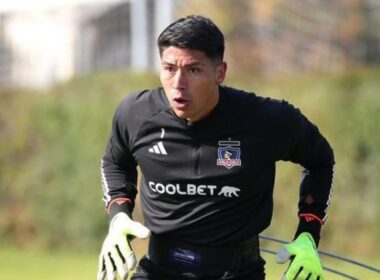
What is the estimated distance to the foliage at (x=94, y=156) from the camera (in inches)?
746

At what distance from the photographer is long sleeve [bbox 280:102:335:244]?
6020mm

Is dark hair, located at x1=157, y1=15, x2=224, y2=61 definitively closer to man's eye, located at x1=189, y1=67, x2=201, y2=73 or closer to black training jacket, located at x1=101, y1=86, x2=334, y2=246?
man's eye, located at x1=189, y1=67, x2=201, y2=73

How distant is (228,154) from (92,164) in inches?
606

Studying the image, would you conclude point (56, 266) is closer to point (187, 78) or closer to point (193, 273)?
point (193, 273)

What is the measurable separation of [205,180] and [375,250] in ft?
44.1

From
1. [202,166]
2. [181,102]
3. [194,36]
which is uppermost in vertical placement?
[194,36]

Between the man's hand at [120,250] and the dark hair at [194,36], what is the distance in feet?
3.01

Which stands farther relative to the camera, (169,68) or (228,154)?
(228,154)

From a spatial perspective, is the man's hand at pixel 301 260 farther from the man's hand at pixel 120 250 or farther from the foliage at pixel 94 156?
the foliage at pixel 94 156

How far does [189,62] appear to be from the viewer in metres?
5.70

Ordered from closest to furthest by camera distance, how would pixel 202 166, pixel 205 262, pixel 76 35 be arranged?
pixel 205 262 → pixel 202 166 → pixel 76 35

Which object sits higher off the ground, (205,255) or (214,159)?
(214,159)

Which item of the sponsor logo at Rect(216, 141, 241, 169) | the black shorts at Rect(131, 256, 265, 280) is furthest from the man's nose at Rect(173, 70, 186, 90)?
the black shorts at Rect(131, 256, 265, 280)

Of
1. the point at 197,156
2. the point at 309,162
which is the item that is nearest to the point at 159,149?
the point at 197,156
